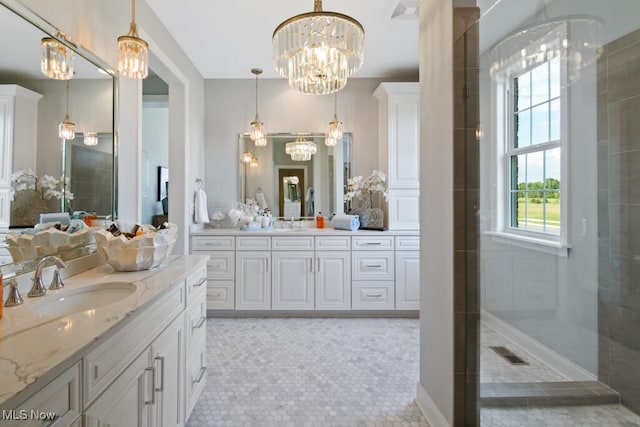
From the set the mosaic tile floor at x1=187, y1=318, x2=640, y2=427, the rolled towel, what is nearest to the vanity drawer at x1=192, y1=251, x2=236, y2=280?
the mosaic tile floor at x1=187, y1=318, x2=640, y2=427

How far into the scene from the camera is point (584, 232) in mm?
1486

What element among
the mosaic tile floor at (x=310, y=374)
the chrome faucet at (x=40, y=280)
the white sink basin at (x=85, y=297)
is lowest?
the mosaic tile floor at (x=310, y=374)

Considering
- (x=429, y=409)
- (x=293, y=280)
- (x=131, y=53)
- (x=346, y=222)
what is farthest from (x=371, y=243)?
(x=131, y=53)

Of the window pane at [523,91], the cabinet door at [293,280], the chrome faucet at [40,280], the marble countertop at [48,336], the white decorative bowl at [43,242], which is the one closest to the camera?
the marble countertop at [48,336]

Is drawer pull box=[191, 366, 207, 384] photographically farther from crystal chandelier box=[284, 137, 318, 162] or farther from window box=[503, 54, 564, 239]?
crystal chandelier box=[284, 137, 318, 162]

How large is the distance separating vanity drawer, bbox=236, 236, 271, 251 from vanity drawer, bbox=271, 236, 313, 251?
101 millimetres

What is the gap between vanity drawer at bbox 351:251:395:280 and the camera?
327cm

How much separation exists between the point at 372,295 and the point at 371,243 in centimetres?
55

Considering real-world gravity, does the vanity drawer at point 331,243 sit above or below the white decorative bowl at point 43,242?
below

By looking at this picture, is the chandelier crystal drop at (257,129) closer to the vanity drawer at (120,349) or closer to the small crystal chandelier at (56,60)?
the small crystal chandelier at (56,60)

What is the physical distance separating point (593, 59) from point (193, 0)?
8.36 feet

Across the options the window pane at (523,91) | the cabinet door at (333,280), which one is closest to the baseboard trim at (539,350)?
the window pane at (523,91)

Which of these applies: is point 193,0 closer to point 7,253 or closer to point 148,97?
point 148,97

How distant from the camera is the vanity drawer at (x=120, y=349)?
82 cm
